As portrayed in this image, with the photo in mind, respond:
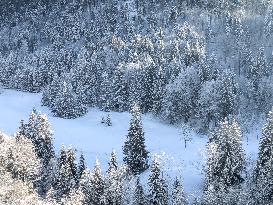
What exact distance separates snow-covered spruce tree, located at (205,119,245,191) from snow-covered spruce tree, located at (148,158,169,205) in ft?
25.3

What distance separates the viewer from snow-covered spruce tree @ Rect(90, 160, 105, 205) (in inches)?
3044

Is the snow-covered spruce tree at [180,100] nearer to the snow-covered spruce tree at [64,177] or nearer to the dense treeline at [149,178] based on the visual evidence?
the dense treeline at [149,178]

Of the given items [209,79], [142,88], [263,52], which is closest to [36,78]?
[142,88]

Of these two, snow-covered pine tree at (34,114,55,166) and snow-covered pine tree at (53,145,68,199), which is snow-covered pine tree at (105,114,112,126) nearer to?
snow-covered pine tree at (34,114,55,166)

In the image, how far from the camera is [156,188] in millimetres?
78000

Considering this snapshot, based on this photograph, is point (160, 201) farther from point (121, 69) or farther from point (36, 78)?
point (36, 78)

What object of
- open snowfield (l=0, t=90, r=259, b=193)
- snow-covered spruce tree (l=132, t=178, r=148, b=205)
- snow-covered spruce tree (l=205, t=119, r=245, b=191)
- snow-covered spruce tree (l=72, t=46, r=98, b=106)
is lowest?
open snowfield (l=0, t=90, r=259, b=193)

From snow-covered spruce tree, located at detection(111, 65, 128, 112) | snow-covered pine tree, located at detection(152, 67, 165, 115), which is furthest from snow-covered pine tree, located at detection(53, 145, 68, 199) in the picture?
snow-covered spruce tree, located at detection(111, 65, 128, 112)

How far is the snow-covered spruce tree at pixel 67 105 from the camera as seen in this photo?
410ft

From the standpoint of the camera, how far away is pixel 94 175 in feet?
254

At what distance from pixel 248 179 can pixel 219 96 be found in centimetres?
3329

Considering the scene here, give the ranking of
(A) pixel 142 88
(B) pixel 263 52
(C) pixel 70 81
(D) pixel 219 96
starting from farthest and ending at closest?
(B) pixel 263 52
(C) pixel 70 81
(A) pixel 142 88
(D) pixel 219 96

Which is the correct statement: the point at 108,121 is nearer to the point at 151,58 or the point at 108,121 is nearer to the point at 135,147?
the point at 151,58

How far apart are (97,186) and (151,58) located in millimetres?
65919
